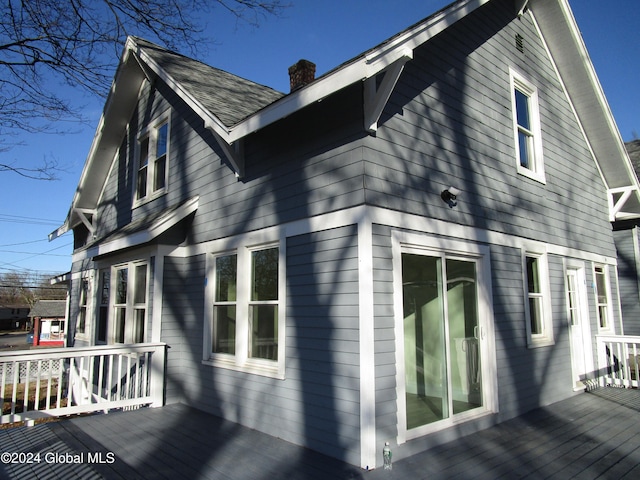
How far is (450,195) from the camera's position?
518 cm

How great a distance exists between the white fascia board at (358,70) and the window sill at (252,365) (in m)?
2.66

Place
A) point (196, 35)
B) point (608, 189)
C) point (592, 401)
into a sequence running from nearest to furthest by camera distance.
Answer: point (592, 401)
point (196, 35)
point (608, 189)

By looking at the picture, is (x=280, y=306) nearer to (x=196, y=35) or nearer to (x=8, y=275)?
(x=196, y=35)

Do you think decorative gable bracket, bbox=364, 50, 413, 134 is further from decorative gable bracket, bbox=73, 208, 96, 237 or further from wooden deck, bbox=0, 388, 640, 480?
decorative gable bracket, bbox=73, 208, 96, 237

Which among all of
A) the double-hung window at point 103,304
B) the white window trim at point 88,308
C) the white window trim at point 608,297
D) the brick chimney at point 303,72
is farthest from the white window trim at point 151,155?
the white window trim at point 608,297

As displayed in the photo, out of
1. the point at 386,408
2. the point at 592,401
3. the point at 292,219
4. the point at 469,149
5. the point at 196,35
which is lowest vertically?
the point at 592,401

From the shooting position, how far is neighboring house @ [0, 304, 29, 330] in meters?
66.0

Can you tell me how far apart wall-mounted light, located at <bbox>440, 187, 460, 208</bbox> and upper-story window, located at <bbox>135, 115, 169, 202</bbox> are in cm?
495

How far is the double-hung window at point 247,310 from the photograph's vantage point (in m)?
5.16

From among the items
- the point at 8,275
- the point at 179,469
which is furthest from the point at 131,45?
the point at 8,275

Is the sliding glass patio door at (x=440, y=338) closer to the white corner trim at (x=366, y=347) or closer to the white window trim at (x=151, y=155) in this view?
the white corner trim at (x=366, y=347)

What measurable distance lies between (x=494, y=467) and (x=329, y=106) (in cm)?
384

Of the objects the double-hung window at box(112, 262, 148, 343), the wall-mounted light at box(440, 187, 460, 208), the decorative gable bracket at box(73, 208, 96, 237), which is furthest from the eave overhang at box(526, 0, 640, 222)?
the decorative gable bracket at box(73, 208, 96, 237)

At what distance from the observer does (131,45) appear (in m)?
8.24
